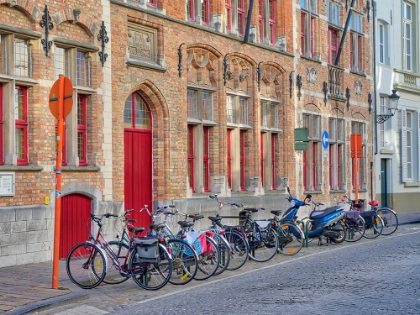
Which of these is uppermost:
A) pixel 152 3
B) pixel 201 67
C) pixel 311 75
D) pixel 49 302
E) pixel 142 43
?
pixel 152 3

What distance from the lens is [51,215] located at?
15359mm

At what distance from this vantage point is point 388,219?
70.3 ft

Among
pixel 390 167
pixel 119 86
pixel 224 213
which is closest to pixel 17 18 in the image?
pixel 119 86

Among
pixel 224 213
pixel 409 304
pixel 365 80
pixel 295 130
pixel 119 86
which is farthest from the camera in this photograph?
pixel 365 80

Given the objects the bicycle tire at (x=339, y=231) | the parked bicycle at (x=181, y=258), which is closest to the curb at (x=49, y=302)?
the parked bicycle at (x=181, y=258)

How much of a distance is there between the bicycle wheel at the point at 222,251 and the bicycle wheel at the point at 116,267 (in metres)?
1.75

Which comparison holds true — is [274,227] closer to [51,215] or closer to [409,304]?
[51,215]

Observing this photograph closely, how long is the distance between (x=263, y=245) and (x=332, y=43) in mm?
15943

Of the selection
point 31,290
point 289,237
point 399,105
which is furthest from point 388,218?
point 399,105

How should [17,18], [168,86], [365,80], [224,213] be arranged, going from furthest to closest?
[365,80] → [224,213] → [168,86] → [17,18]

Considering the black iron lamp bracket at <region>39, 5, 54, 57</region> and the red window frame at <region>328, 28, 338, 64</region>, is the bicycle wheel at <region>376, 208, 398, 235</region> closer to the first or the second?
the red window frame at <region>328, 28, 338, 64</region>

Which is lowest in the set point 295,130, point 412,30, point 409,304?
point 409,304

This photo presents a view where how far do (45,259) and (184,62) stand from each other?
6884mm

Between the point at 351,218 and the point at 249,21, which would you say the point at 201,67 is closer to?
the point at 249,21
